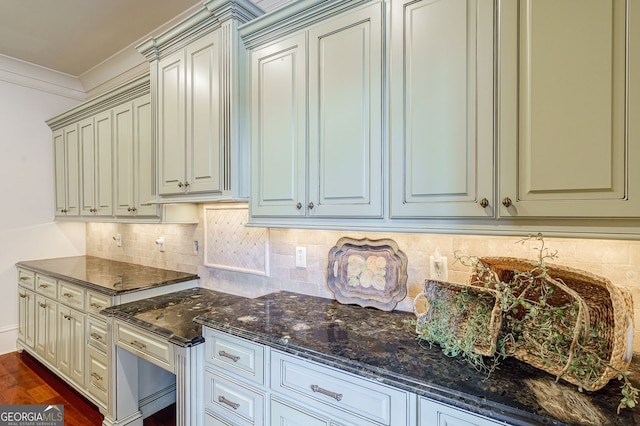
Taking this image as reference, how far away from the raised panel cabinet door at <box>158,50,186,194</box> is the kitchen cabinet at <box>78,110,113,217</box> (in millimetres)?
1051

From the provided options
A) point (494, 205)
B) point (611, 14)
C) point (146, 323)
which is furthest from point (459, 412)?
point (146, 323)

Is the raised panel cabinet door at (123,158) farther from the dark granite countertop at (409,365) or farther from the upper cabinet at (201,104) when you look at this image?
the dark granite countertop at (409,365)

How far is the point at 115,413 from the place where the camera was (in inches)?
78.4

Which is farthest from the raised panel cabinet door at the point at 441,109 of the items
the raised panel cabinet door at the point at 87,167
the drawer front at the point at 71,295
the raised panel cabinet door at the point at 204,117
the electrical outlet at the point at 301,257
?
the raised panel cabinet door at the point at 87,167

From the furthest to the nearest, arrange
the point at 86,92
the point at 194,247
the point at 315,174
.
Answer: the point at 86,92 < the point at 194,247 < the point at 315,174

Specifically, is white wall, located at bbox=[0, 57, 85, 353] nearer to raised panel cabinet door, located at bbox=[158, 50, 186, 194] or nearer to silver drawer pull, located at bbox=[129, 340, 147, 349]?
raised panel cabinet door, located at bbox=[158, 50, 186, 194]

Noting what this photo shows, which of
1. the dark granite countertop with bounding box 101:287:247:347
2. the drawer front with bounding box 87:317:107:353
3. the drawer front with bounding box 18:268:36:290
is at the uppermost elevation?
the dark granite countertop with bounding box 101:287:247:347

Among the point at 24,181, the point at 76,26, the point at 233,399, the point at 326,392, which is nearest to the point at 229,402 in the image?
the point at 233,399

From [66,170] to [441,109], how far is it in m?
3.92

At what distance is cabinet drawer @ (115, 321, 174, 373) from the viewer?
1686 millimetres

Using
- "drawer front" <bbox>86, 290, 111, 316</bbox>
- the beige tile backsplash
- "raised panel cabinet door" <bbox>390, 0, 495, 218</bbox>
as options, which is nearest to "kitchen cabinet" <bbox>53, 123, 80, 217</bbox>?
the beige tile backsplash

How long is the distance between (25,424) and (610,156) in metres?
3.61

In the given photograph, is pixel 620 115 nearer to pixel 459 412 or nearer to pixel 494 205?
pixel 494 205

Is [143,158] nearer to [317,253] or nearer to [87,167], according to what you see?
[87,167]
